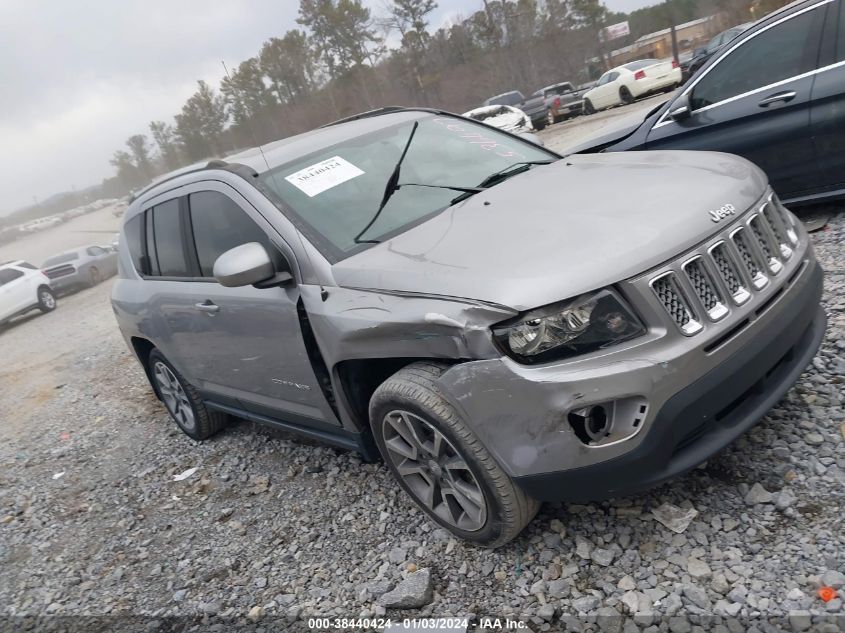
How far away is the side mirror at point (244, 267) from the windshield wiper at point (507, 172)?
1.18 metres

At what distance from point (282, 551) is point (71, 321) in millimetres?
13175

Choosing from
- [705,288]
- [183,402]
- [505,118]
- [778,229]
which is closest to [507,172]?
[778,229]

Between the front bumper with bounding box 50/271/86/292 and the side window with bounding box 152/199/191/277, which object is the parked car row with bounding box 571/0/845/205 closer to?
the side window with bounding box 152/199/191/277

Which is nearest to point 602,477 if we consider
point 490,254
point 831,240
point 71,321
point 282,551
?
point 490,254

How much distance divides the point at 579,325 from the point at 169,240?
2.99 metres

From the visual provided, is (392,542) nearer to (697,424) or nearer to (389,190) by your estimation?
(697,424)

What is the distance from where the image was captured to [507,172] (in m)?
3.54

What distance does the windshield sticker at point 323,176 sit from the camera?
333cm

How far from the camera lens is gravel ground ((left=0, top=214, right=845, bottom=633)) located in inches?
92.7

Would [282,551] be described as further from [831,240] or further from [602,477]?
[831,240]

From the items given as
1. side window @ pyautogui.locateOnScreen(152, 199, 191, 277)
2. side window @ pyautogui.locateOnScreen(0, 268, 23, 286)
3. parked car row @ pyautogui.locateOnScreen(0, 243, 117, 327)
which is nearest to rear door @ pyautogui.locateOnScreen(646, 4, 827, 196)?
side window @ pyautogui.locateOnScreen(152, 199, 191, 277)

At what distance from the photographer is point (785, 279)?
263 centimetres

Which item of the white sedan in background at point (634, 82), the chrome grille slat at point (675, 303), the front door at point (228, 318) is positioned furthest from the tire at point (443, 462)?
the white sedan in background at point (634, 82)

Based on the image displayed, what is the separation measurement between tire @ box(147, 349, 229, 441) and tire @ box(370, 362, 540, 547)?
2390 mm
